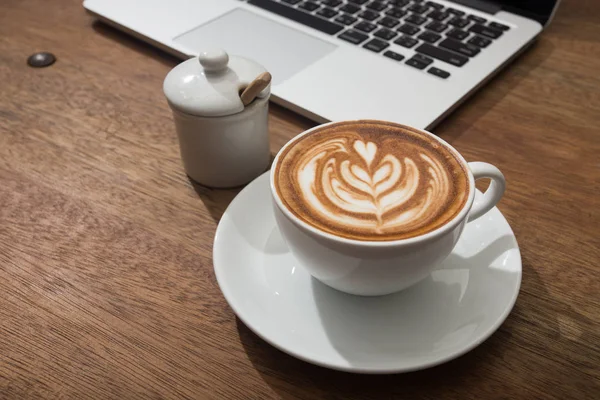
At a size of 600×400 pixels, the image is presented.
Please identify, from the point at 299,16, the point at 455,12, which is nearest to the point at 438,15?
the point at 455,12

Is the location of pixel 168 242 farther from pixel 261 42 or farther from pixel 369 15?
pixel 369 15

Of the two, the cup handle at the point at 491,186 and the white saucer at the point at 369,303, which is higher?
the cup handle at the point at 491,186

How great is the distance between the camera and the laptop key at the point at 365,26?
911 millimetres

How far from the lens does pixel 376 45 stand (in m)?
0.87

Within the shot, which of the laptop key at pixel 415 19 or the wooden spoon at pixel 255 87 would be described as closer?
the wooden spoon at pixel 255 87

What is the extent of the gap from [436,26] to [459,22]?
0.16ft

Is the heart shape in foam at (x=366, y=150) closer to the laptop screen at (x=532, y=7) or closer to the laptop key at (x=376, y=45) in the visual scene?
the laptop key at (x=376, y=45)

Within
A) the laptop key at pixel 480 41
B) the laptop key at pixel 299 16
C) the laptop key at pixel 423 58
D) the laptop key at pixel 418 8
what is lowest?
the laptop key at pixel 299 16

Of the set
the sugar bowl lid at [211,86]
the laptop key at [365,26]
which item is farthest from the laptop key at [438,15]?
the sugar bowl lid at [211,86]

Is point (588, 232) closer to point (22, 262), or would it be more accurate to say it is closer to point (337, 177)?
point (337, 177)

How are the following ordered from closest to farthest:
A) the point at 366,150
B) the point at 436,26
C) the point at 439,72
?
the point at 366,150 < the point at 439,72 < the point at 436,26

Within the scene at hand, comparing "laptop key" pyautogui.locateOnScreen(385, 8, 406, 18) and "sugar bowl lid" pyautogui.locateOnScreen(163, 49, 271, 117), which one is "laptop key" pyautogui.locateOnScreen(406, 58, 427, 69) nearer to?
"laptop key" pyautogui.locateOnScreen(385, 8, 406, 18)

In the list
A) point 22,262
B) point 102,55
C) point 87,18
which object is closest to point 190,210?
point 22,262

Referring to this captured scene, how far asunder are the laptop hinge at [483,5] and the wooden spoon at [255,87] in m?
0.56
